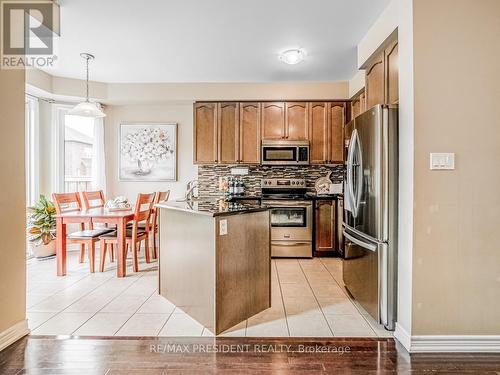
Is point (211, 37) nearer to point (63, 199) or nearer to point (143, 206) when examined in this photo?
point (143, 206)

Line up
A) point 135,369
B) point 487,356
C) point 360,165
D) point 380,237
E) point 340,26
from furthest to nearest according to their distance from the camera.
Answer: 1. point 340,26
2. point 360,165
3. point 380,237
4. point 487,356
5. point 135,369

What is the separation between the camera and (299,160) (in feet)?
15.7

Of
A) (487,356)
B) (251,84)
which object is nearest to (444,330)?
(487,356)

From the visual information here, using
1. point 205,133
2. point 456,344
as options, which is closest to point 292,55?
point 205,133

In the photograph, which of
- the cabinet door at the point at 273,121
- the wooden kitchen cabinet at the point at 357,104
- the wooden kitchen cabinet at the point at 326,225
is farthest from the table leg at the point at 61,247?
the wooden kitchen cabinet at the point at 357,104

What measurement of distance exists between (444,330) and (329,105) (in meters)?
3.52

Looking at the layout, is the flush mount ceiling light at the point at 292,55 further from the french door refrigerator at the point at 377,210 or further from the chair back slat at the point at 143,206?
the chair back slat at the point at 143,206

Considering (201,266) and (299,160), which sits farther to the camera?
(299,160)

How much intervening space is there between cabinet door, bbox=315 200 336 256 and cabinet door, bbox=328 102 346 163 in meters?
0.72

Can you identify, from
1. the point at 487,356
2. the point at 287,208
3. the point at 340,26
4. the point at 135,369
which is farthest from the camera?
the point at 287,208

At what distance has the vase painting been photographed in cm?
520

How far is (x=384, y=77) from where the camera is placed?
9.04 feet

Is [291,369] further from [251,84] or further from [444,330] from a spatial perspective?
[251,84]

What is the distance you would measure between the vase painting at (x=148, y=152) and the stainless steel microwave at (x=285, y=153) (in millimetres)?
1561
